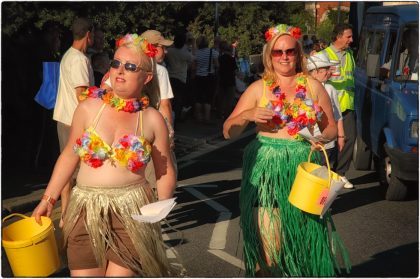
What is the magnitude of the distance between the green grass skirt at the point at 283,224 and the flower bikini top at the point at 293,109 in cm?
12

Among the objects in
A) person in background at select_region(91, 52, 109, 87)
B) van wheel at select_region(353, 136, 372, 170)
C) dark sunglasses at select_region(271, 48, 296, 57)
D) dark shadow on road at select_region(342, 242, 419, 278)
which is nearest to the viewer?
dark sunglasses at select_region(271, 48, 296, 57)

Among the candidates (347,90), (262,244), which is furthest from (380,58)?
(262,244)

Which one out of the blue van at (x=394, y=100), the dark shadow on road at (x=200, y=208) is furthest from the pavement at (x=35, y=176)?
the blue van at (x=394, y=100)

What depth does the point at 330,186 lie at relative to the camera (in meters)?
4.20

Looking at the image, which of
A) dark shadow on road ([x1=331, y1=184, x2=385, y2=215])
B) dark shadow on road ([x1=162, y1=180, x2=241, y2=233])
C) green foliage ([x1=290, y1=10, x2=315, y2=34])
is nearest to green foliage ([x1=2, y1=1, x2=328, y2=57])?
green foliage ([x1=290, y1=10, x2=315, y2=34])

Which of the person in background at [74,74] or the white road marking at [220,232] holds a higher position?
the person in background at [74,74]

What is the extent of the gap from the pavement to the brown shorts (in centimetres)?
363

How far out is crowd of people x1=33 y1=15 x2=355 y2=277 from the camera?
12.6ft

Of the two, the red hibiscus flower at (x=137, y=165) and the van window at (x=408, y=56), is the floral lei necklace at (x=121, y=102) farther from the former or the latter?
the van window at (x=408, y=56)

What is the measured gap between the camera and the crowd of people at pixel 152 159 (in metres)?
3.83

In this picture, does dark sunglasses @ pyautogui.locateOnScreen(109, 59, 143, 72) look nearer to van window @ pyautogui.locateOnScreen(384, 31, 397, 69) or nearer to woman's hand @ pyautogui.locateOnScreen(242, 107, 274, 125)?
woman's hand @ pyautogui.locateOnScreen(242, 107, 274, 125)

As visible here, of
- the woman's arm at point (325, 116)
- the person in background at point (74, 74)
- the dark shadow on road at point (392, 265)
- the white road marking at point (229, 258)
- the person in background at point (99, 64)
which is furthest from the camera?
the person in background at point (99, 64)

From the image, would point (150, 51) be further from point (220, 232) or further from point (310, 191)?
point (220, 232)

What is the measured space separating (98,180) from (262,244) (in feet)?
4.18
